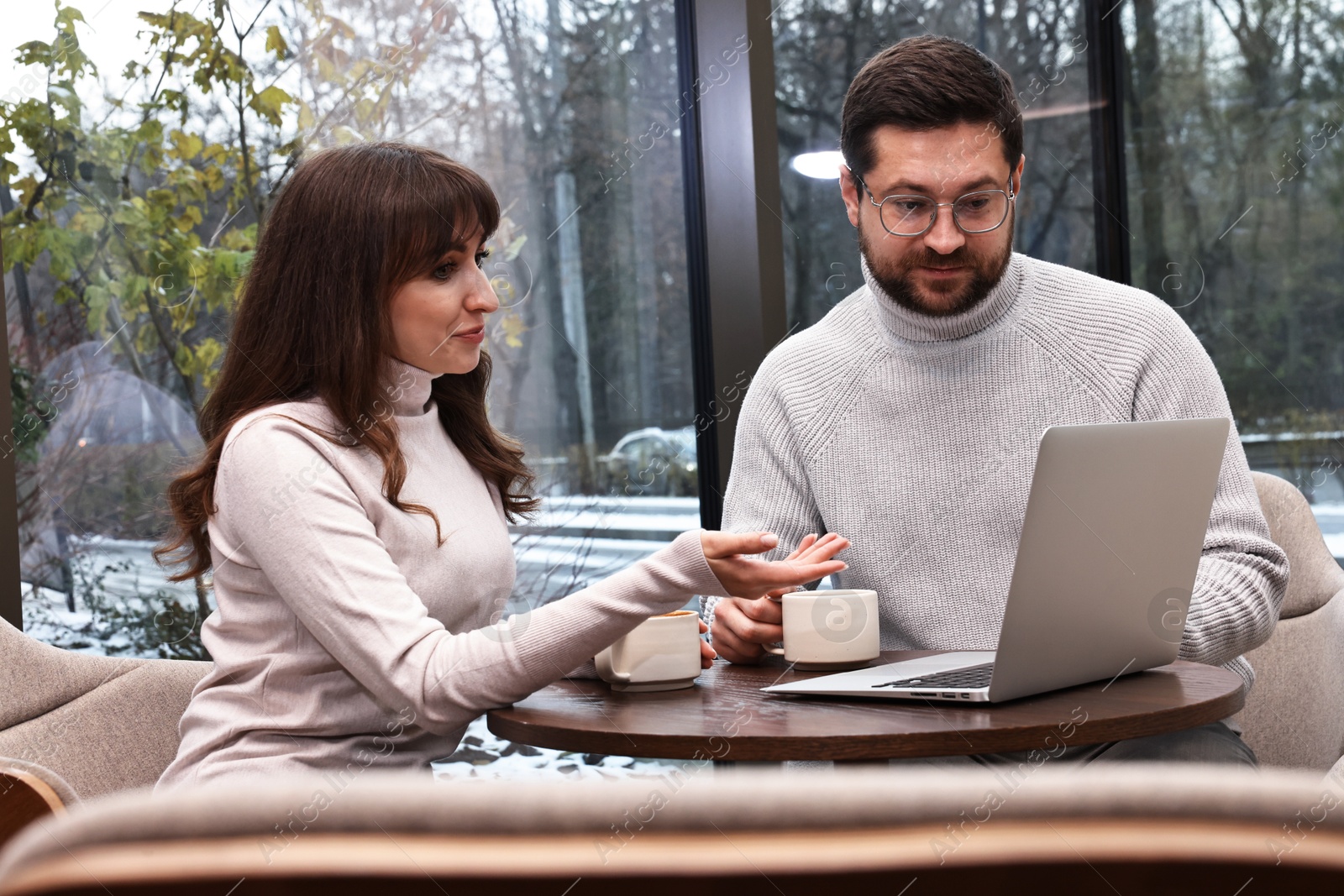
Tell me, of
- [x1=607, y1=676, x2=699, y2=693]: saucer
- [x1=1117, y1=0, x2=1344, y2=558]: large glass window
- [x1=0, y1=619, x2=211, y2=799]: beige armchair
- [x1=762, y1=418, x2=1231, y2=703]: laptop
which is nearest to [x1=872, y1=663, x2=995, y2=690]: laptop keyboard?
[x1=762, y1=418, x2=1231, y2=703]: laptop

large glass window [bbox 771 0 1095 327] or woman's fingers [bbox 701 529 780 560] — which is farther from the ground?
large glass window [bbox 771 0 1095 327]

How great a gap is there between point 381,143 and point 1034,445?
1.06 m

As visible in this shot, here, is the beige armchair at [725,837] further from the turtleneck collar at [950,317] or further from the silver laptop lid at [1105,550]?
the turtleneck collar at [950,317]

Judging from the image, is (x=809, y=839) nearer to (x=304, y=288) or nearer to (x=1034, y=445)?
(x=304, y=288)

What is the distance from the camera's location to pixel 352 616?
1.31 meters

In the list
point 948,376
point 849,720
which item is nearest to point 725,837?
point 849,720

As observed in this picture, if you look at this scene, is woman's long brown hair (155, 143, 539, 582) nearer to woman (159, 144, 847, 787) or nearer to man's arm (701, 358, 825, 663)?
woman (159, 144, 847, 787)

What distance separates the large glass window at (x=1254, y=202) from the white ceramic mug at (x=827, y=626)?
2.17 meters

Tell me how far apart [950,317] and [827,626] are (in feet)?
2.14

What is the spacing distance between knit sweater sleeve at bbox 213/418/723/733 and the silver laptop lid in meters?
0.34

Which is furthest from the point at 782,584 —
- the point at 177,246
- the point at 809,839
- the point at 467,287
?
the point at 177,246

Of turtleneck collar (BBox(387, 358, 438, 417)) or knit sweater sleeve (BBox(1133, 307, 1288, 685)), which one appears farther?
turtleneck collar (BBox(387, 358, 438, 417))

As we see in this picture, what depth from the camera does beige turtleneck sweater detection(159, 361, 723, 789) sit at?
1288mm

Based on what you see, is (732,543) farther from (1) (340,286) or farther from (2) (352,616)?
(1) (340,286)
